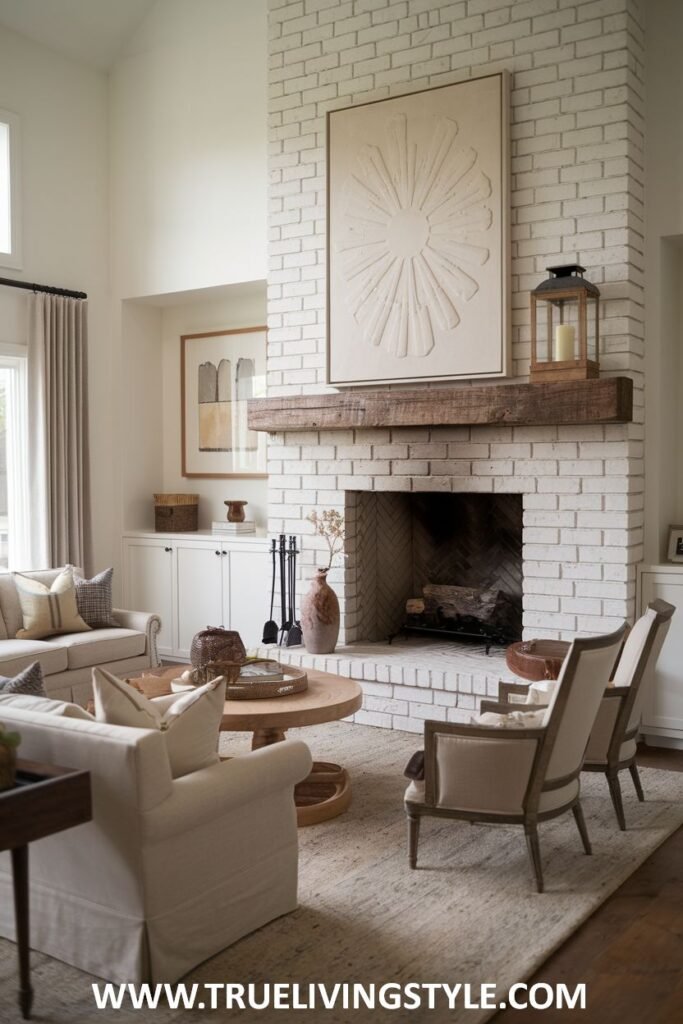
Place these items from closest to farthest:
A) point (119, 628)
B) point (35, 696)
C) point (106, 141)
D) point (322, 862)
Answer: point (35, 696) < point (322, 862) < point (119, 628) < point (106, 141)

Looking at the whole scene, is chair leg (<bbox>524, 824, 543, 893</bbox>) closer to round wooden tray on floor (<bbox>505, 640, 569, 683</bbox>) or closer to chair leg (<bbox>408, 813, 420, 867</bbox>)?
chair leg (<bbox>408, 813, 420, 867</bbox>)

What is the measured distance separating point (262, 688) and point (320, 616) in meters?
1.59

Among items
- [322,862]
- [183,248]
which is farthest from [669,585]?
[183,248]

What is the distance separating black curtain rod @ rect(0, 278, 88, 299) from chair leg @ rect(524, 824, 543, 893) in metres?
5.01

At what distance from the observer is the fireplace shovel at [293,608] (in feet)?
19.7

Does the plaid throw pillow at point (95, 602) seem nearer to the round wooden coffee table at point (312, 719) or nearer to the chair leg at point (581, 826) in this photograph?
the round wooden coffee table at point (312, 719)

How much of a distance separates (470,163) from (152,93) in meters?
2.97

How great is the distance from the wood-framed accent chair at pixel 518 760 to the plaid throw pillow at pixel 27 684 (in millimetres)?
1334

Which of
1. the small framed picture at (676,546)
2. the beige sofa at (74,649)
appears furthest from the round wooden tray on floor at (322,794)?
the small framed picture at (676,546)

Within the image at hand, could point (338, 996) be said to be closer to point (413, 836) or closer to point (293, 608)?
point (413, 836)

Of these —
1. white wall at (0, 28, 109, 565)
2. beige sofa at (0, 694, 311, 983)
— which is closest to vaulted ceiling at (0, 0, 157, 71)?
white wall at (0, 28, 109, 565)

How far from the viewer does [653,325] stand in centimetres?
518

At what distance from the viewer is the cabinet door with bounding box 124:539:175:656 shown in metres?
7.23

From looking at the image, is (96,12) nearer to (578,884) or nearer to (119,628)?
(119,628)
